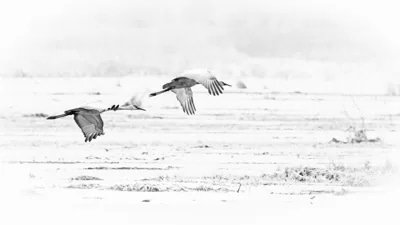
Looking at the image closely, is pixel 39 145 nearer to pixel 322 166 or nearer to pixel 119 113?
pixel 322 166

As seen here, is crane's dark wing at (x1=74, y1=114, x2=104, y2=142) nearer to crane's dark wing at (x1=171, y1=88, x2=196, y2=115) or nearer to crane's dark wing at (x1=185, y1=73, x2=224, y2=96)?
crane's dark wing at (x1=171, y1=88, x2=196, y2=115)

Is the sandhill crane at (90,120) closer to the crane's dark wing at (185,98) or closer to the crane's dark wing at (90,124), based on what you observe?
the crane's dark wing at (90,124)

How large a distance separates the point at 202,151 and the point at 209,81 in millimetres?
5093

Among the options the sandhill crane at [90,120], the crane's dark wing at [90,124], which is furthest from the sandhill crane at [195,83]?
the crane's dark wing at [90,124]

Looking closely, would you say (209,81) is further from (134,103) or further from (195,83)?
(134,103)

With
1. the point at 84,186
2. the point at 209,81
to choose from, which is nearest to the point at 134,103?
the point at 209,81

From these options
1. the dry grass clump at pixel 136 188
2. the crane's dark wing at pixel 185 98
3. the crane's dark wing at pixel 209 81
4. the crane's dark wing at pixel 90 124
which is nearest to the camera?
the crane's dark wing at pixel 209 81

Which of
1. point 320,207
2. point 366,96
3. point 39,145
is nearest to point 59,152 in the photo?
point 39,145

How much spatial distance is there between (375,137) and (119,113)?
5.53 metres

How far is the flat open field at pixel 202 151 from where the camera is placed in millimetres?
7617

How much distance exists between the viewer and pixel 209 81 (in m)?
5.96

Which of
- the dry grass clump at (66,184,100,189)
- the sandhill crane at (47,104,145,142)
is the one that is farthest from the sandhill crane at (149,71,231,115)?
the dry grass clump at (66,184,100,189)

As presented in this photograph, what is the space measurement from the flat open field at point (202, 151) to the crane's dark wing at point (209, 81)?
0.76 meters

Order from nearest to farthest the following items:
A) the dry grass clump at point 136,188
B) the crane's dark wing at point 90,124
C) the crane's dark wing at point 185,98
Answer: the crane's dark wing at point 90,124
the crane's dark wing at point 185,98
the dry grass clump at point 136,188
